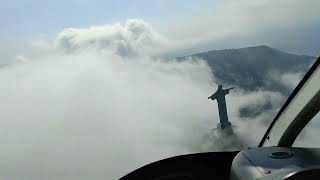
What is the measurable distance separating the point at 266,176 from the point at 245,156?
43 cm

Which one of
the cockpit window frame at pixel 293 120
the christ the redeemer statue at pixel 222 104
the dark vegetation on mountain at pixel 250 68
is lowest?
the cockpit window frame at pixel 293 120

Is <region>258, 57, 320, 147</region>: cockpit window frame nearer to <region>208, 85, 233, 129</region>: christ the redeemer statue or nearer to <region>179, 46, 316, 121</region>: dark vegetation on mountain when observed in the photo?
<region>179, 46, 316, 121</region>: dark vegetation on mountain

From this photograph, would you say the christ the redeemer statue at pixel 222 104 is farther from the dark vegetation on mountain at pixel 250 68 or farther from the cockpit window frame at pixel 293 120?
the cockpit window frame at pixel 293 120

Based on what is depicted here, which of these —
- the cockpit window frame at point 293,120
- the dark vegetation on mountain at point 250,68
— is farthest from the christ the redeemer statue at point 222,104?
the cockpit window frame at point 293,120

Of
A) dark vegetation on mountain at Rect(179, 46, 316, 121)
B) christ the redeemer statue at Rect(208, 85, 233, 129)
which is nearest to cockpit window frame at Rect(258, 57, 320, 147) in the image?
dark vegetation on mountain at Rect(179, 46, 316, 121)

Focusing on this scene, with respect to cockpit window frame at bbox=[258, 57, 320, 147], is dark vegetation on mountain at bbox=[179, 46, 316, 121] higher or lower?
higher

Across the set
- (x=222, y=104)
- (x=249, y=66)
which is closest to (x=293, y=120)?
(x=222, y=104)

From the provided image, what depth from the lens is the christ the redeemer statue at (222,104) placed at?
288 centimetres

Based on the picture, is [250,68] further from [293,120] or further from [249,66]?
[293,120]

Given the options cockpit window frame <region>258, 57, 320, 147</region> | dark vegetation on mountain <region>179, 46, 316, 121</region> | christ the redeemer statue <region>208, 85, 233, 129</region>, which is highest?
dark vegetation on mountain <region>179, 46, 316, 121</region>

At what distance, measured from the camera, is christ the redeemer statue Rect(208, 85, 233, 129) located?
113 inches

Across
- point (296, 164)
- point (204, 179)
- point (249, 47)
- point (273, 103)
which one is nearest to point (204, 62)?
point (249, 47)

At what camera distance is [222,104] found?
9.61ft

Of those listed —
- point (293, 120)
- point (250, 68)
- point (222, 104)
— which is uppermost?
point (250, 68)
